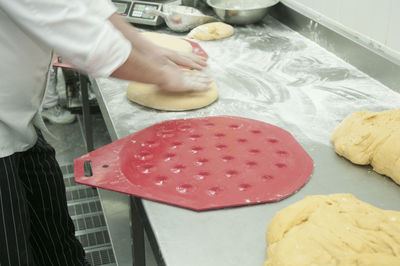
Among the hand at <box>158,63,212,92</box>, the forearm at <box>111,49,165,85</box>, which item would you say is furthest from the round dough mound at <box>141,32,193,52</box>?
the forearm at <box>111,49,165,85</box>

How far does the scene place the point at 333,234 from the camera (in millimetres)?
671

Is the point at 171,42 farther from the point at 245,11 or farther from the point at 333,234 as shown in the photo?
the point at 333,234

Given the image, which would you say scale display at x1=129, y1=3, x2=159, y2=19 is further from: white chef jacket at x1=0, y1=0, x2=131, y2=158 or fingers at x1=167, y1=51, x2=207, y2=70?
white chef jacket at x1=0, y1=0, x2=131, y2=158

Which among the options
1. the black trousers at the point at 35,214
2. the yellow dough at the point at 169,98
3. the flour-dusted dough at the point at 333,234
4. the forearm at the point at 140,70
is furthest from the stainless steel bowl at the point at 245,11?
the flour-dusted dough at the point at 333,234

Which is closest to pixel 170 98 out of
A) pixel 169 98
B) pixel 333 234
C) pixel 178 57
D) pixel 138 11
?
pixel 169 98

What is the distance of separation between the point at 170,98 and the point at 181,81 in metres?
0.07

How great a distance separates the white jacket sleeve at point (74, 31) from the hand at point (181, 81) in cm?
26

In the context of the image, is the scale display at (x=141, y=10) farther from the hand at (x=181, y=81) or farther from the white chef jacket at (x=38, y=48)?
the white chef jacket at (x=38, y=48)

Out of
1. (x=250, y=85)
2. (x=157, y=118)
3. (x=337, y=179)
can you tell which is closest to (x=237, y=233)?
(x=337, y=179)

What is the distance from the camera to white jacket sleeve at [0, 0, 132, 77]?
757 millimetres

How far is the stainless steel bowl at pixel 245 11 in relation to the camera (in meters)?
1.77

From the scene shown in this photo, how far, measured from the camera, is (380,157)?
0.90m

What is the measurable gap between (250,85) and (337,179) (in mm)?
521

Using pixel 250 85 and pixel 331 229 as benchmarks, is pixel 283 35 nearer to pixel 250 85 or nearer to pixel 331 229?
pixel 250 85
